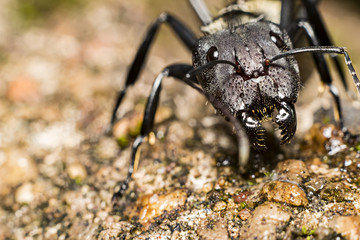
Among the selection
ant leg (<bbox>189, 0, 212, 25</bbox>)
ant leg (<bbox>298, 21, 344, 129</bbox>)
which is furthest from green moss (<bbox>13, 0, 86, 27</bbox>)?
ant leg (<bbox>298, 21, 344, 129</bbox>)

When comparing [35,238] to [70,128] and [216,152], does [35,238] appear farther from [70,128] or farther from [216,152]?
[216,152]

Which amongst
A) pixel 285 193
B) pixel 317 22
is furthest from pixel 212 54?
pixel 317 22

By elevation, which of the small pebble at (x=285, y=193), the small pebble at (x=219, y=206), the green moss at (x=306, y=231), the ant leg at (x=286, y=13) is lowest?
the green moss at (x=306, y=231)

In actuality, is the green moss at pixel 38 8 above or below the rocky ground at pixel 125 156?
above

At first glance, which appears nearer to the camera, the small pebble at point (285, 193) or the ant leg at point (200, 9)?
the small pebble at point (285, 193)

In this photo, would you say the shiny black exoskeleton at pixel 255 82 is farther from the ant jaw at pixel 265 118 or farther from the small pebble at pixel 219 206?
the small pebble at pixel 219 206

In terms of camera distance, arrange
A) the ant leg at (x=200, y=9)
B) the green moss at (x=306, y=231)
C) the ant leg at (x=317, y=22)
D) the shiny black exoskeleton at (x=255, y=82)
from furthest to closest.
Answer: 1. the ant leg at (x=200, y=9)
2. the ant leg at (x=317, y=22)
3. the shiny black exoskeleton at (x=255, y=82)
4. the green moss at (x=306, y=231)

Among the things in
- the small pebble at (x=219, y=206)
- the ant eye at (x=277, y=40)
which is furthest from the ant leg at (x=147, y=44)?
the small pebble at (x=219, y=206)
